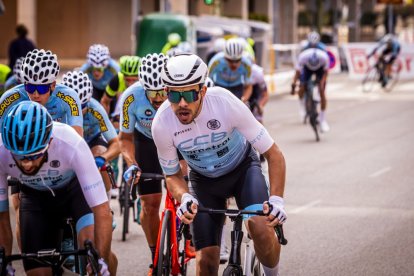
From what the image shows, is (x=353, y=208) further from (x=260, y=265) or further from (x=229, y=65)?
(x=260, y=265)

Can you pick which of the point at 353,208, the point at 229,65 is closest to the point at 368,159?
the point at 229,65

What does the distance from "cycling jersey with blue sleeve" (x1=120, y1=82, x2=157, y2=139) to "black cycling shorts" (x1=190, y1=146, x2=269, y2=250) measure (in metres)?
1.76

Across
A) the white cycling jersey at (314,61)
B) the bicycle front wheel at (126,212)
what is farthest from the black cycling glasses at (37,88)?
the white cycling jersey at (314,61)

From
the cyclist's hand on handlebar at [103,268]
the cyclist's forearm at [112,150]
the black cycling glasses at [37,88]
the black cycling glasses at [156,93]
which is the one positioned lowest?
the cyclist's hand on handlebar at [103,268]

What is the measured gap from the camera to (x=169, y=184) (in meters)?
7.29

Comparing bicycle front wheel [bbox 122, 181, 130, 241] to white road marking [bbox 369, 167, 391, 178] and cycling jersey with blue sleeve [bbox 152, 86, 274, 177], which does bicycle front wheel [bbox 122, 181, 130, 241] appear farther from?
white road marking [bbox 369, 167, 391, 178]

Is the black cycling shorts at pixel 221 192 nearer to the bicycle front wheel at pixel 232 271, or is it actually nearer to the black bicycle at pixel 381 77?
the bicycle front wheel at pixel 232 271

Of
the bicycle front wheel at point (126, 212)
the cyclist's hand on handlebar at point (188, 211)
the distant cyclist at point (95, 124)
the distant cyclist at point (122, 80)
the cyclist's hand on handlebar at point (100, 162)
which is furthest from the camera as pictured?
the distant cyclist at point (122, 80)

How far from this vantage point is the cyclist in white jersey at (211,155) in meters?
6.82

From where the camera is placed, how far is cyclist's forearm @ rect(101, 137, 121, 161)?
8969 mm

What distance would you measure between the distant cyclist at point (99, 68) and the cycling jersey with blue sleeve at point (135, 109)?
4012 mm

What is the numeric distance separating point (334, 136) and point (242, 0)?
30.7m

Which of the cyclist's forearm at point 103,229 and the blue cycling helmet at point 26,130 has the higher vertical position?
the blue cycling helmet at point 26,130

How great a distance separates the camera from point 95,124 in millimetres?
10047
